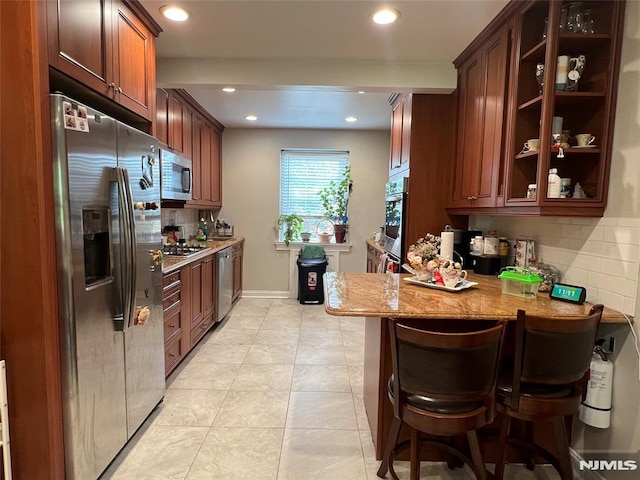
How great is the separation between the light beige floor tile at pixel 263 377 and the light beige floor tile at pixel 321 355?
0.20 meters

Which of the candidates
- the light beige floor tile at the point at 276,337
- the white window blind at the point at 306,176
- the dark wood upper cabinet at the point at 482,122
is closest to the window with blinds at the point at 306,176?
the white window blind at the point at 306,176

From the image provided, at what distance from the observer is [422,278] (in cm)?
223

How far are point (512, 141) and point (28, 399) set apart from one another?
2717 millimetres

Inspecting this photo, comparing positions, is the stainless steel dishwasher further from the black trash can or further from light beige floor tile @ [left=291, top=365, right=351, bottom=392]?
light beige floor tile @ [left=291, top=365, right=351, bottom=392]

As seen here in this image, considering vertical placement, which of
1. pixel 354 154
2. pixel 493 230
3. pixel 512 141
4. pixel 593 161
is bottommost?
pixel 493 230

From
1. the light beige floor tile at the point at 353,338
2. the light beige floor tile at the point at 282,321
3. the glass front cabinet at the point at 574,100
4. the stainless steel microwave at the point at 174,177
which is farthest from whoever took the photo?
the light beige floor tile at the point at 282,321

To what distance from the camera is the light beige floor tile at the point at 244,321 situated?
411cm

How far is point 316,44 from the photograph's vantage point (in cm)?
246

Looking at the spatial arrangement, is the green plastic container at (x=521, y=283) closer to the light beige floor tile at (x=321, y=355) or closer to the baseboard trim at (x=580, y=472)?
the baseboard trim at (x=580, y=472)

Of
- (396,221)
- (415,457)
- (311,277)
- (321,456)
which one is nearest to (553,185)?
(415,457)

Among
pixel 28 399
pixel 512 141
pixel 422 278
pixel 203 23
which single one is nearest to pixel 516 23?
pixel 512 141

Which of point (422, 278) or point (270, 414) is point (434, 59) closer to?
point (422, 278)

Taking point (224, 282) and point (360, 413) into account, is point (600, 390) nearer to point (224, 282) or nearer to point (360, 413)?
point (360, 413)

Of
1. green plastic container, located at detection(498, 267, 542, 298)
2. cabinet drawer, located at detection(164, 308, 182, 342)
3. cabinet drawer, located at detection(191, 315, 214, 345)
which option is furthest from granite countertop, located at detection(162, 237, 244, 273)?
green plastic container, located at detection(498, 267, 542, 298)
